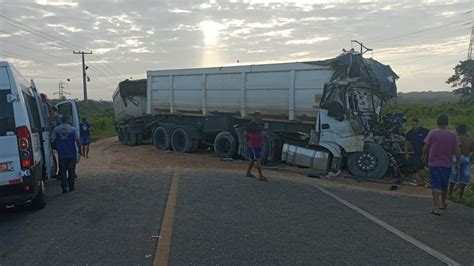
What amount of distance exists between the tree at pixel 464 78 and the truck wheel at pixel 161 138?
170 ft

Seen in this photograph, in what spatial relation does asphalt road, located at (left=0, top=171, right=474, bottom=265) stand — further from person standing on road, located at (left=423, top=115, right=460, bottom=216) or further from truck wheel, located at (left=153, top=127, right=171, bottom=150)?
truck wheel, located at (left=153, top=127, right=171, bottom=150)

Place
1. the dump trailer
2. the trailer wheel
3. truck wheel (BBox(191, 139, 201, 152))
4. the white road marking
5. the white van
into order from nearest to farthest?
the white road marking → the white van → the dump trailer → truck wheel (BBox(191, 139, 201, 152)) → the trailer wheel

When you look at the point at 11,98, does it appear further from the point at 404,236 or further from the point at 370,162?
the point at 370,162

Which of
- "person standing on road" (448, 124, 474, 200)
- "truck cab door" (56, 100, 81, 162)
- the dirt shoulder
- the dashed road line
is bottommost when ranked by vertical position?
the dirt shoulder

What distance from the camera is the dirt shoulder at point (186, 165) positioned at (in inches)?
440

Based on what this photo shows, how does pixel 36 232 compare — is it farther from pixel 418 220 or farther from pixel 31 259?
pixel 418 220

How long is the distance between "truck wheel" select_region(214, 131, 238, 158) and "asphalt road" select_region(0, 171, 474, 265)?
245 inches

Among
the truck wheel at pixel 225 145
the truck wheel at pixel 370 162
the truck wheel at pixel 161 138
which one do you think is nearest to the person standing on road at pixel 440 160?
the truck wheel at pixel 370 162

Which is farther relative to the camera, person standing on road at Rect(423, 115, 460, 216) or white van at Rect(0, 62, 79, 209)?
person standing on road at Rect(423, 115, 460, 216)

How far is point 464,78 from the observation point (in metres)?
61.4

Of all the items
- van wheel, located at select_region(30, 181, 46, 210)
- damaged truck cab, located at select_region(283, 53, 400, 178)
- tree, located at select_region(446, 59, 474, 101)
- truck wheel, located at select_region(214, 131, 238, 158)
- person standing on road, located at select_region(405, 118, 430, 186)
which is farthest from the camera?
tree, located at select_region(446, 59, 474, 101)

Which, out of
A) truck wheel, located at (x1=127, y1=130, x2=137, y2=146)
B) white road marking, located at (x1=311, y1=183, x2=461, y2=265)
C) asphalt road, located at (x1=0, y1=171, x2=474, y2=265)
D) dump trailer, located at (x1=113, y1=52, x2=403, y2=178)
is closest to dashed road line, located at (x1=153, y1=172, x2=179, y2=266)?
asphalt road, located at (x1=0, y1=171, x2=474, y2=265)

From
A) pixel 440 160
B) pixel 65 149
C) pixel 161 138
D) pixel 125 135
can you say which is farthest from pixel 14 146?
pixel 125 135

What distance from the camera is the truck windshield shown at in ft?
21.5
